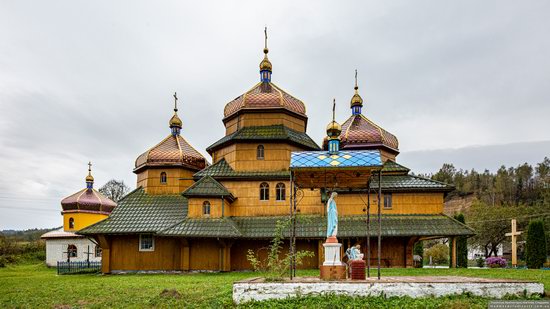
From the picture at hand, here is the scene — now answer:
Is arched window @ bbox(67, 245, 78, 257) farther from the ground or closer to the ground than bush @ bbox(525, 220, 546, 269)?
closer to the ground

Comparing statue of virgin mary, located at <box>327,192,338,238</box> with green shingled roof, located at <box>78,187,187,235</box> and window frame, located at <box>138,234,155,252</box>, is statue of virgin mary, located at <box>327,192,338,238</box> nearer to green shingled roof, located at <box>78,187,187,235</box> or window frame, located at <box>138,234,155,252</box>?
green shingled roof, located at <box>78,187,187,235</box>

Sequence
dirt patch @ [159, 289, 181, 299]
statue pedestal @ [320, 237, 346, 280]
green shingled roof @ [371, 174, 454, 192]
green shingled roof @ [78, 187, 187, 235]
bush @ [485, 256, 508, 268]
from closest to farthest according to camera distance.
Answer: statue pedestal @ [320, 237, 346, 280]
dirt patch @ [159, 289, 181, 299]
green shingled roof @ [371, 174, 454, 192]
green shingled roof @ [78, 187, 187, 235]
bush @ [485, 256, 508, 268]

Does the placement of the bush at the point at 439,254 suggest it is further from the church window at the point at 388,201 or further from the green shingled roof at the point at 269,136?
the green shingled roof at the point at 269,136

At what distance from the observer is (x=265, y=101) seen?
23.6 meters

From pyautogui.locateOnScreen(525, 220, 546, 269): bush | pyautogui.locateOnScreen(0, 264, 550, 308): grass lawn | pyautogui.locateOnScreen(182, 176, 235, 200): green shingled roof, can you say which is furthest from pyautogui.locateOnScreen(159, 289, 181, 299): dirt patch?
pyautogui.locateOnScreen(525, 220, 546, 269): bush

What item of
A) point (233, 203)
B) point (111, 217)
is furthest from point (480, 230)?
A: point (111, 217)

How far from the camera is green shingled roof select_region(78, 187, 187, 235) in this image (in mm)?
21547

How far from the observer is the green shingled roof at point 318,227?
20008mm

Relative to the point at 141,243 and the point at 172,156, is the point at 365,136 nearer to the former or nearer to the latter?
the point at 172,156

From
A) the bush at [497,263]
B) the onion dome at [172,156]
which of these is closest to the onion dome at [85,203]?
the onion dome at [172,156]

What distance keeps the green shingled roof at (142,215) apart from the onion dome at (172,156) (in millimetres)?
1777

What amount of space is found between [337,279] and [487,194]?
7261 centimetres

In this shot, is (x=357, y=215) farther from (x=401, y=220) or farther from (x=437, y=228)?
(x=437, y=228)

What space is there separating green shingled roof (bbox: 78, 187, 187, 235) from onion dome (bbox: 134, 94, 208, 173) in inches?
69.9
